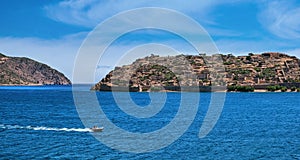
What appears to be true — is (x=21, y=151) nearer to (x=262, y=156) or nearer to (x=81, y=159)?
(x=81, y=159)

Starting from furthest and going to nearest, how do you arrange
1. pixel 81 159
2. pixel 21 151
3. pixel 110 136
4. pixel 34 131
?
pixel 34 131 → pixel 110 136 → pixel 21 151 → pixel 81 159

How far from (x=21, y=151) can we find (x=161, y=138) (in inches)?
667

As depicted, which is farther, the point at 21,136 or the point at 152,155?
the point at 21,136

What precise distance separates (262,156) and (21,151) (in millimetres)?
24211

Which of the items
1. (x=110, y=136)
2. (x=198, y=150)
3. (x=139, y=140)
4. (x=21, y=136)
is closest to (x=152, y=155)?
(x=198, y=150)

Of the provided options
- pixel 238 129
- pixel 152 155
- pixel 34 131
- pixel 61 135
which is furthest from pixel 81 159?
pixel 238 129

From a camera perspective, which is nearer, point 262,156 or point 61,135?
point 262,156

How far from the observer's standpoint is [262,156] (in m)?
40.2

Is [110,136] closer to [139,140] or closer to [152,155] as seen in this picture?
[139,140]

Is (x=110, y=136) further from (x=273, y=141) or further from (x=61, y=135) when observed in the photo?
(x=273, y=141)

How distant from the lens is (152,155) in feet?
132

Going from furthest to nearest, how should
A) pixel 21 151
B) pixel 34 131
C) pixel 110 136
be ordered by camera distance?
pixel 34 131, pixel 110 136, pixel 21 151

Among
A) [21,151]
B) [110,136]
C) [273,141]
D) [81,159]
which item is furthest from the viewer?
[110,136]

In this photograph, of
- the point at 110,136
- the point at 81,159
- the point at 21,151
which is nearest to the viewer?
the point at 81,159
